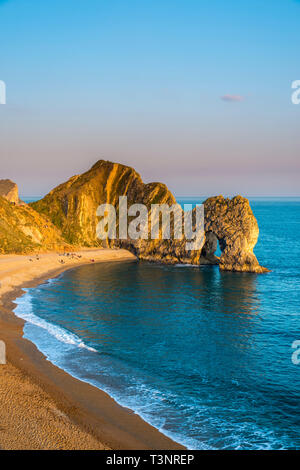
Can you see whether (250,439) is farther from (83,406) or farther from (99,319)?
(99,319)

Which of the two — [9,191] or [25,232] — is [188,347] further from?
[9,191]

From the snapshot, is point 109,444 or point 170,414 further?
point 170,414

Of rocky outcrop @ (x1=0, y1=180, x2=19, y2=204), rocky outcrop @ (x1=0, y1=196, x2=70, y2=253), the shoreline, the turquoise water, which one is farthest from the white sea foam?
rocky outcrop @ (x1=0, y1=180, x2=19, y2=204)

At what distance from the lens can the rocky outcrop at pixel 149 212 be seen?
91312 mm

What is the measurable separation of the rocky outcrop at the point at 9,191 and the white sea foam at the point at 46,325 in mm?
71280

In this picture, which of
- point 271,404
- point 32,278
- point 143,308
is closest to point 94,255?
point 32,278

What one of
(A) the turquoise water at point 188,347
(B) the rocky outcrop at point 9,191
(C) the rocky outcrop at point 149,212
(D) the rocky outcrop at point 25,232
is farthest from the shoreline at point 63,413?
Answer: (B) the rocky outcrop at point 9,191

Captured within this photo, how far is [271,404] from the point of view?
95.1ft

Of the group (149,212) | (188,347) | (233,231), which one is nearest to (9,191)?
(149,212)

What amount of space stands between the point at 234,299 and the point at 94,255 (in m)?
54.1

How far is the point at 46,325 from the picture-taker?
47688 millimetres

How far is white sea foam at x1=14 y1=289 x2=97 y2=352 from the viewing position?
42.2 meters

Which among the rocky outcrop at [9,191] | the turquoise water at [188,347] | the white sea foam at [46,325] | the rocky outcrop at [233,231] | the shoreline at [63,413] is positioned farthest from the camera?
the rocky outcrop at [9,191]

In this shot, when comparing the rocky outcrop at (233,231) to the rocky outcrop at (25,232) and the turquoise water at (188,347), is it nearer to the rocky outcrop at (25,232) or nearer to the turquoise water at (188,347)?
the turquoise water at (188,347)
